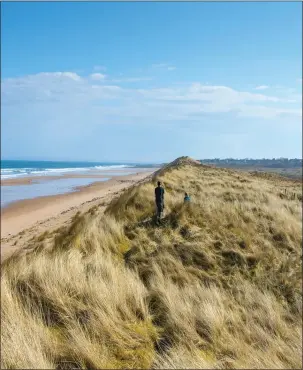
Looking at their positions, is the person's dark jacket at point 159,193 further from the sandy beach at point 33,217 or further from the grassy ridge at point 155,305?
the sandy beach at point 33,217

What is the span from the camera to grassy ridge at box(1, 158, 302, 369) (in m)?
3.85

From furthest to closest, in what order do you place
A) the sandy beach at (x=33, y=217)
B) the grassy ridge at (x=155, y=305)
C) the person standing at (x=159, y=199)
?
1. the sandy beach at (x=33, y=217)
2. the person standing at (x=159, y=199)
3. the grassy ridge at (x=155, y=305)

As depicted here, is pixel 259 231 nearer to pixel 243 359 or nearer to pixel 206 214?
pixel 206 214

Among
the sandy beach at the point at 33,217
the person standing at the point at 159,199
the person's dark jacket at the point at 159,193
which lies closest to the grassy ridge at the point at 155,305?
the person standing at the point at 159,199

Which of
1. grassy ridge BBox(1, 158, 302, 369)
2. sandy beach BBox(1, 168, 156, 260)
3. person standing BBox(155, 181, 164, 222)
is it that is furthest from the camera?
sandy beach BBox(1, 168, 156, 260)

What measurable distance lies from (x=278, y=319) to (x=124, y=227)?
218 inches

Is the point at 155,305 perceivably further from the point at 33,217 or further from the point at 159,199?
the point at 33,217

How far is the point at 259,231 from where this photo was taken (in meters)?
10.6

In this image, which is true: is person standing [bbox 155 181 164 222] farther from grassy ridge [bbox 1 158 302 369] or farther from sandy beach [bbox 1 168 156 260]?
sandy beach [bbox 1 168 156 260]

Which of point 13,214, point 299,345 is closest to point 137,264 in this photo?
point 299,345

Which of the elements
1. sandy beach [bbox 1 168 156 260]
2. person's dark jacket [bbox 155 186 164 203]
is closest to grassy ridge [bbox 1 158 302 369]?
person's dark jacket [bbox 155 186 164 203]

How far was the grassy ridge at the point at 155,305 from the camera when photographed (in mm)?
3846

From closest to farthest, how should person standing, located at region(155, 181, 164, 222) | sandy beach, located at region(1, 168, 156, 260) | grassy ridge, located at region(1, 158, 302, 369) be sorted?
grassy ridge, located at region(1, 158, 302, 369), person standing, located at region(155, 181, 164, 222), sandy beach, located at region(1, 168, 156, 260)

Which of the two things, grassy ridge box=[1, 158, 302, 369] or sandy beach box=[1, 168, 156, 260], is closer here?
grassy ridge box=[1, 158, 302, 369]
